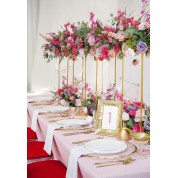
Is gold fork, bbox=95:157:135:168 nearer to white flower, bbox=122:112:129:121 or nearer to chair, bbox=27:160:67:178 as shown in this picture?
white flower, bbox=122:112:129:121

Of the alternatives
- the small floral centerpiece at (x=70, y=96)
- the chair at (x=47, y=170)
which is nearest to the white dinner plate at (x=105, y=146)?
the chair at (x=47, y=170)

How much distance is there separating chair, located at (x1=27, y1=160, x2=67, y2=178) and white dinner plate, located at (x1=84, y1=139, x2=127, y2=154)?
0.35 meters

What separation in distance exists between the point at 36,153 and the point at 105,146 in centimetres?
93

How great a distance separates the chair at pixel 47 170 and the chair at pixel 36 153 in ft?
0.92

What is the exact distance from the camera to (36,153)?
6.77ft

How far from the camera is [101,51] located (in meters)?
1.74

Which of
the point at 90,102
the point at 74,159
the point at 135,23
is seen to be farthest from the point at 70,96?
the point at 74,159

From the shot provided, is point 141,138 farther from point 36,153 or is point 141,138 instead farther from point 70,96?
point 70,96

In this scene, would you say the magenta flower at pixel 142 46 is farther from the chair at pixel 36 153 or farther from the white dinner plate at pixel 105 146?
the chair at pixel 36 153

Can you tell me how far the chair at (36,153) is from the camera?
6.60ft
